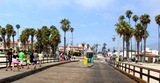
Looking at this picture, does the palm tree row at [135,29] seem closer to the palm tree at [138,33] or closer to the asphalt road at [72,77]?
the palm tree at [138,33]

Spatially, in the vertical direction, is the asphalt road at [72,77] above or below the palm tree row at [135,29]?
below

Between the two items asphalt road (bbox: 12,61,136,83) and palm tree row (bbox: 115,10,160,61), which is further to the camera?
palm tree row (bbox: 115,10,160,61)

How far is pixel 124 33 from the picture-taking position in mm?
106875

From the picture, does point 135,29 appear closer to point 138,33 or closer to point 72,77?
point 138,33

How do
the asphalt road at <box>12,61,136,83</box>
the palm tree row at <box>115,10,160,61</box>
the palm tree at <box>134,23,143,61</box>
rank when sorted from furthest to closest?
the palm tree at <box>134,23,143,61</box>
the palm tree row at <box>115,10,160,61</box>
the asphalt road at <box>12,61,136,83</box>

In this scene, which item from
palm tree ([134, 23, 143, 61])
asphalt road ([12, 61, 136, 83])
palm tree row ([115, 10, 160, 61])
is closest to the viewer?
asphalt road ([12, 61, 136, 83])

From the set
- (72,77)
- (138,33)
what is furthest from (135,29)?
(72,77)

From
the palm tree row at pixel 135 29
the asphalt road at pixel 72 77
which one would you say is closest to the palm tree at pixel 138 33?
the palm tree row at pixel 135 29

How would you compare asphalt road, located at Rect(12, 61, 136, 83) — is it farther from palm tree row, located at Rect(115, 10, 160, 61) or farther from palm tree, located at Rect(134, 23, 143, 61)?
palm tree, located at Rect(134, 23, 143, 61)

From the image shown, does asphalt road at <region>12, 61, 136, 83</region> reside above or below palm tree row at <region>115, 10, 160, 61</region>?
below

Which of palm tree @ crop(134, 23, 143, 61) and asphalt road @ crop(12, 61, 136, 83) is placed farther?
palm tree @ crop(134, 23, 143, 61)

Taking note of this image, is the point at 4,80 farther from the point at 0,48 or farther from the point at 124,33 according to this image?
the point at 0,48

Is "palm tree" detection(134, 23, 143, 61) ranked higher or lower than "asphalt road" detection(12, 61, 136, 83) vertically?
higher

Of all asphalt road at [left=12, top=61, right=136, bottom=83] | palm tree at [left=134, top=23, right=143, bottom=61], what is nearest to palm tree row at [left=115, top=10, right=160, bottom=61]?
palm tree at [left=134, top=23, right=143, bottom=61]
